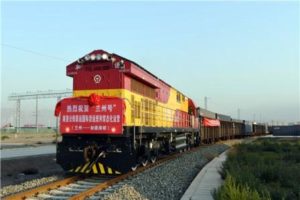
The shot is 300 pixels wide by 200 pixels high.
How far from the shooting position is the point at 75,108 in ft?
41.4

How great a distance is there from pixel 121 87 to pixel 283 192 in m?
6.25

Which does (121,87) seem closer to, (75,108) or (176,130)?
(75,108)

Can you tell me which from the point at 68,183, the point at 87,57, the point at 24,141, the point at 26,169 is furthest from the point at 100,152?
the point at 24,141

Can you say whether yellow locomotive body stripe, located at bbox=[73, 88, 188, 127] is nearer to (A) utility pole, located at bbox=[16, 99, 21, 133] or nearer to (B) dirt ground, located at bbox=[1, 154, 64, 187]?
(B) dirt ground, located at bbox=[1, 154, 64, 187]

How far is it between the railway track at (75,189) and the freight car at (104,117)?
37 cm

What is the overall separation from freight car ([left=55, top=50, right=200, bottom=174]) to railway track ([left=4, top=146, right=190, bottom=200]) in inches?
14.7

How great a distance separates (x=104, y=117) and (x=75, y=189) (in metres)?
2.65

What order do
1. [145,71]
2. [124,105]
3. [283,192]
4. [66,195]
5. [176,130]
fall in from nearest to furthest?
[283,192]
[66,195]
[124,105]
[145,71]
[176,130]

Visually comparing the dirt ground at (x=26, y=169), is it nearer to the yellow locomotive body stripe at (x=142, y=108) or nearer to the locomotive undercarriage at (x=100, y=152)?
the locomotive undercarriage at (x=100, y=152)

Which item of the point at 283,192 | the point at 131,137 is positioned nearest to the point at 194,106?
the point at 131,137

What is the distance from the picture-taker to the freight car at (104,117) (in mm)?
12133

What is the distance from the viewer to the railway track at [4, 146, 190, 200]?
30.2 feet

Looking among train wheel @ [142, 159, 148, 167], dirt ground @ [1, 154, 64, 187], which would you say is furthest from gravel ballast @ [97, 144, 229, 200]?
dirt ground @ [1, 154, 64, 187]

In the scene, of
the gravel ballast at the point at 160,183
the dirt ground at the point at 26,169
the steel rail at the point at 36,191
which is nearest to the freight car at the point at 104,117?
the gravel ballast at the point at 160,183
